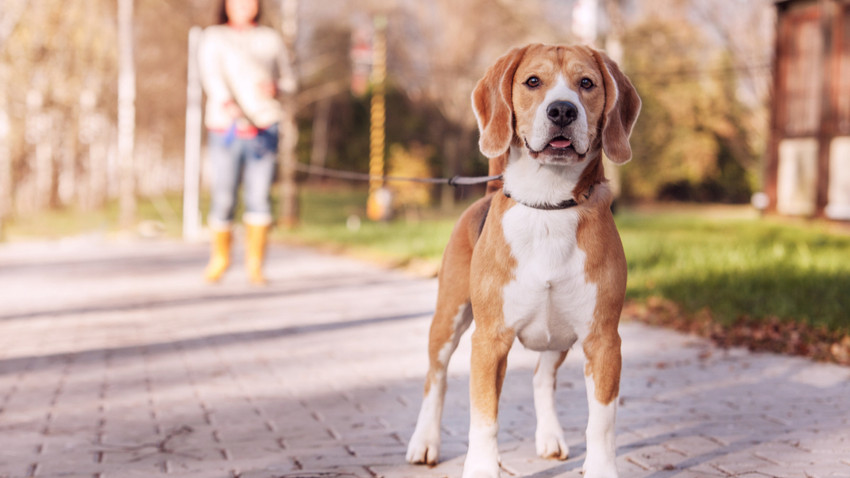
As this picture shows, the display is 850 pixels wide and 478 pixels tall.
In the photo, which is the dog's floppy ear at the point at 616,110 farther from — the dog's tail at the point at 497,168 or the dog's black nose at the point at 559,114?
the dog's tail at the point at 497,168

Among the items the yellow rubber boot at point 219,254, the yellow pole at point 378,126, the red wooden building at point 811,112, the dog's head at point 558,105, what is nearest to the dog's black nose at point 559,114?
the dog's head at point 558,105

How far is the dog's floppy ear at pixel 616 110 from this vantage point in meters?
2.90

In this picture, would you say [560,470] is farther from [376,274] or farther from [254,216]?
[376,274]

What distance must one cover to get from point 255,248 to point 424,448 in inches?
251

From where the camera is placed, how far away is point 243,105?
8.85 m

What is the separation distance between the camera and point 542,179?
2.93 metres

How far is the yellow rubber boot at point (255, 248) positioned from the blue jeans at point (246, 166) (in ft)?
0.72

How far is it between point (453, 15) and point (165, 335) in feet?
106

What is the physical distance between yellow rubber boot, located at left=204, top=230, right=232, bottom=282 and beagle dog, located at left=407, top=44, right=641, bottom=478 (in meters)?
6.71

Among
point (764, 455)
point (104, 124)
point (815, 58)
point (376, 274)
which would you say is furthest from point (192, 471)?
point (104, 124)

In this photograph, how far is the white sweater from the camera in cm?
882

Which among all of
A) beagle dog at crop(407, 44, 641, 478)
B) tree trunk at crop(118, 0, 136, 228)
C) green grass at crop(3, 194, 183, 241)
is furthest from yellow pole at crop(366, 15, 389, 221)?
beagle dog at crop(407, 44, 641, 478)

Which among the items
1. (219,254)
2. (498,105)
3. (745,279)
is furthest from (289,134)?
(498,105)

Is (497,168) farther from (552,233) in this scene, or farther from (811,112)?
(811,112)
